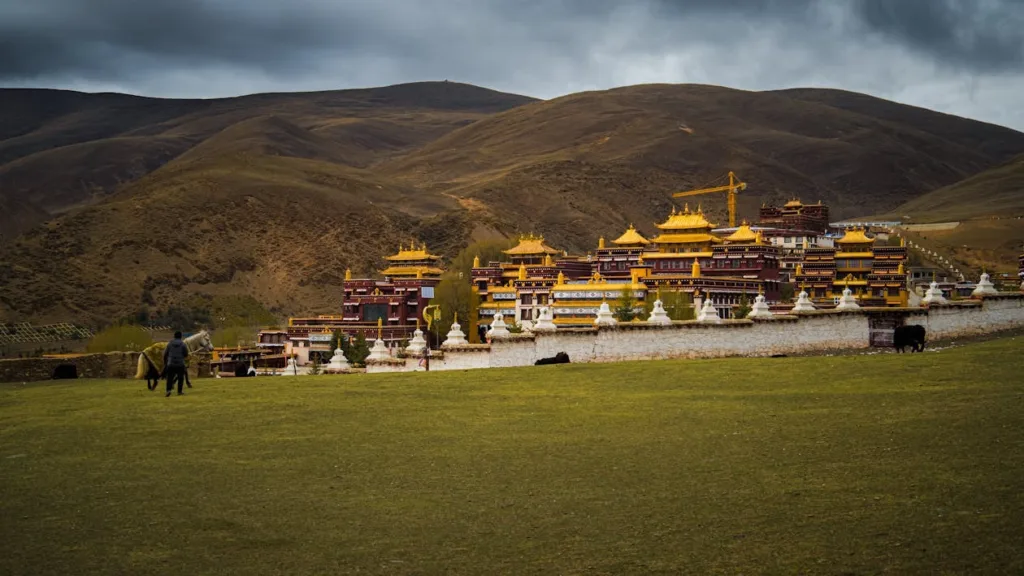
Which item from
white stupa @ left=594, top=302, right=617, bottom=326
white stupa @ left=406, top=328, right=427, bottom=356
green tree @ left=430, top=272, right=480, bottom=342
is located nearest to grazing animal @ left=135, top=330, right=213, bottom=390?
white stupa @ left=594, top=302, right=617, bottom=326

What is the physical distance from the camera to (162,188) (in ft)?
559

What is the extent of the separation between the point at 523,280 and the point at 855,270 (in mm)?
23199

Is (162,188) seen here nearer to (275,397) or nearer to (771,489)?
(275,397)

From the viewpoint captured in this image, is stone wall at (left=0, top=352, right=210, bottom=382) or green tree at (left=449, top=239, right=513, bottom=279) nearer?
stone wall at (left=0, top=352, right=210, bottom=382)

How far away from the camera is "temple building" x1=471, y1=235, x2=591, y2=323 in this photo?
90812 millimetres

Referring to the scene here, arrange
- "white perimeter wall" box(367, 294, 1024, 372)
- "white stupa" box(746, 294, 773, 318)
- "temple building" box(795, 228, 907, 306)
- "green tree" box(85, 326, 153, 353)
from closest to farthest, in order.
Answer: "white perimeter wall" box(367, 294, 1024, 372)
"white stupa" box(746, 294, 773, 318)
"green tree" box(85, 326, 153, 353)
"temple building" box(795, 228, 907, 306)

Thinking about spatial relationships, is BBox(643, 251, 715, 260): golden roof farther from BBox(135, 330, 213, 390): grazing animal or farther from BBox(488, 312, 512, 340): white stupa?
BBox(135, 330, 213, 390): grazing animal

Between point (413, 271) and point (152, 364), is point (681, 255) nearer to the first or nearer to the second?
point (413, 271)

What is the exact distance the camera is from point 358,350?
268 feet

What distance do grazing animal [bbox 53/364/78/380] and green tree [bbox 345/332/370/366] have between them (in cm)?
4434

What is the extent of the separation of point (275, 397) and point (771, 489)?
39.0 ft

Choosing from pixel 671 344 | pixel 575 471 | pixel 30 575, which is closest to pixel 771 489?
pixel 575 471

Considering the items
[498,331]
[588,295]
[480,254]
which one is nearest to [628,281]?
[588,295]

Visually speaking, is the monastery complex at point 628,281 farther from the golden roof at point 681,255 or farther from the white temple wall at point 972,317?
the white temple wall at point 972,317
